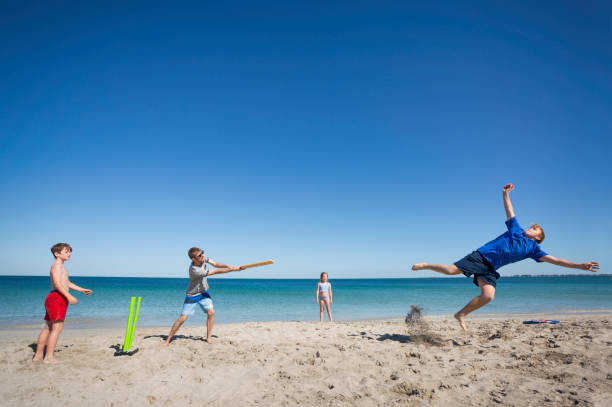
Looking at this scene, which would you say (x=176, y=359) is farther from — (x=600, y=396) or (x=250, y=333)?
(x=600, y=396)

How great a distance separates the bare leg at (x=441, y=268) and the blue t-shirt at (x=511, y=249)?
52 cm

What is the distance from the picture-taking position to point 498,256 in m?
5.20

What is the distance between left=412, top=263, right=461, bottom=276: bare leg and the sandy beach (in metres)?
1.26

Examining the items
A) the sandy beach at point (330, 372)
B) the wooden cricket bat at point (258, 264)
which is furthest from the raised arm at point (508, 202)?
the wooden cricket bat at point (258, 264)

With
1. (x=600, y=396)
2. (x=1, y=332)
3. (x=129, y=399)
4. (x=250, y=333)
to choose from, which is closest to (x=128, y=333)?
(x=129, y=399)

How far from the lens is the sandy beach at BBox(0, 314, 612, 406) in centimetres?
362

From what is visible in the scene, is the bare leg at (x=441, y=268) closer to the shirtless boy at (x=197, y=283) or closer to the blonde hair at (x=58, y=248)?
the shirtless boy at (x=197, y=283)

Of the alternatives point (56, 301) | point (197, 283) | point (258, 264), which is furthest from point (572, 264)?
point (56, 301)

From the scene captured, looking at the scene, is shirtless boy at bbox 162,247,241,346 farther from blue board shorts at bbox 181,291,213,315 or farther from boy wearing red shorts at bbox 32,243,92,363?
boy wearing red shorts at bbox 32,243,92,363

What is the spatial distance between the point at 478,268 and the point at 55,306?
6.77 meters

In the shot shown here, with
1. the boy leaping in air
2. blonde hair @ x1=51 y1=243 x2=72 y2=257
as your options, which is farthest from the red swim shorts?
the boy leaping in air

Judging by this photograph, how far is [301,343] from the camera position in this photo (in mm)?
6246

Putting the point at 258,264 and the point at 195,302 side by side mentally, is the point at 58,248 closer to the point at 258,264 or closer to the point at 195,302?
the point at 195,302

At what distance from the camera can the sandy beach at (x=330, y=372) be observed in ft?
11.9
